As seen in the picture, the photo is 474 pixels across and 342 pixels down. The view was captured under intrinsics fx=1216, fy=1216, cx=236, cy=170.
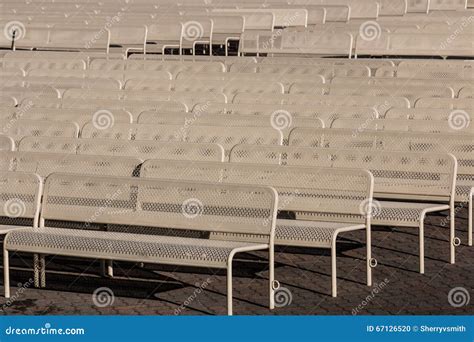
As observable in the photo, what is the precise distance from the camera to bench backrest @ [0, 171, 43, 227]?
25.8ft

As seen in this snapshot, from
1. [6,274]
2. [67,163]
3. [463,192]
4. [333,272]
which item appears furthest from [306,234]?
[67,163]

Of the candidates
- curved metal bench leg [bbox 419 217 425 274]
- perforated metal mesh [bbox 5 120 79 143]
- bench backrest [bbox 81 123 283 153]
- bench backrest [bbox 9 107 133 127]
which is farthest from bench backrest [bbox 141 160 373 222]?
bench backrest [bbox 9 107 133 127]

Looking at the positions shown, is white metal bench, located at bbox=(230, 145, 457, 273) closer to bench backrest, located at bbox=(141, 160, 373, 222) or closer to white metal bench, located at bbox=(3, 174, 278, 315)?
bench backrest, located at bbox=(141, 160, 373, 222)

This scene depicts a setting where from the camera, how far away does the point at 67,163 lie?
826 centimetres

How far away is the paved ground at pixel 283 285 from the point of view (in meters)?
6.97

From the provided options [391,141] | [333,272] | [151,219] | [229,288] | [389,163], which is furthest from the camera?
[391,141]

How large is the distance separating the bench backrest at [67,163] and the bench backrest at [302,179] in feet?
0.70

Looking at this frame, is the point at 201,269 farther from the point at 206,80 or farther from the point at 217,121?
Result: the point at 206,80

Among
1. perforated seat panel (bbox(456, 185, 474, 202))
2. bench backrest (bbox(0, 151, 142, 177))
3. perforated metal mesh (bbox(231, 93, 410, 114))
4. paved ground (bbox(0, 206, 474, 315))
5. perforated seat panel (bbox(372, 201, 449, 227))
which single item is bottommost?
paved ground (bbox(0, 206, 474, 315))

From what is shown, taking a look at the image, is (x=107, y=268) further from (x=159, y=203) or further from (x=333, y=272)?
(x=333, y=272)

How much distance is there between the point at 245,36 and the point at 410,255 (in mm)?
7858

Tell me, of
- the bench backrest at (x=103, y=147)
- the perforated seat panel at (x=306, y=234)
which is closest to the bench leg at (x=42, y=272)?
the bench backrest at (x=103, y=147)

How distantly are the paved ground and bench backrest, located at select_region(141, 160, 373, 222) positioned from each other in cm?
41

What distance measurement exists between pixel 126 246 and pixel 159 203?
66 centimetres
